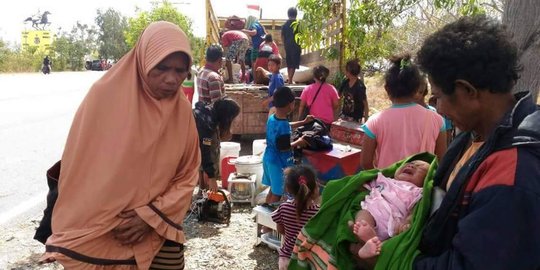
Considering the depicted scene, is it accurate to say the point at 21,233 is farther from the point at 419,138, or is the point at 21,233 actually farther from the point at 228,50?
the point at 228,50

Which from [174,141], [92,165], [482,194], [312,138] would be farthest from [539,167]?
[312,138]

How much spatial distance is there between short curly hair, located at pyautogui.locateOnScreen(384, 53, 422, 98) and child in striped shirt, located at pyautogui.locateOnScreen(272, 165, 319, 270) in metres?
0.81

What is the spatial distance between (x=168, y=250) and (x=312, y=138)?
2.19 meters

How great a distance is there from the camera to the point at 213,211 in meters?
4.64

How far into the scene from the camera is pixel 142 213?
2064mm

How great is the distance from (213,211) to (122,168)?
8.89ft

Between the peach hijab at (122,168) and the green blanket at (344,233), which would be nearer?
the green blanket at (344,233)

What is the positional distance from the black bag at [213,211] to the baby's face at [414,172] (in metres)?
2.99

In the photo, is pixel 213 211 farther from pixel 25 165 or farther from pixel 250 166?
pixel 25 165

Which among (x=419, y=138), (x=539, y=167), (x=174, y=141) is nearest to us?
(x=539, y=167)

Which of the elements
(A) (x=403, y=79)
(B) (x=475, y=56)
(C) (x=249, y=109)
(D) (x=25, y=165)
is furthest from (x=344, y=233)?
(D) (x=25, y=165)

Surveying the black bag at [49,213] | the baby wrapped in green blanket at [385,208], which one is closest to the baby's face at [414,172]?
the baby wrapped in green blanket at [385,208]

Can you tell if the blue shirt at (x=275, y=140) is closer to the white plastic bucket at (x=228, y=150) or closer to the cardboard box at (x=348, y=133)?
the cardboard box at (x=348, y=133)

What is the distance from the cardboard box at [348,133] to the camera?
14.9 ft
